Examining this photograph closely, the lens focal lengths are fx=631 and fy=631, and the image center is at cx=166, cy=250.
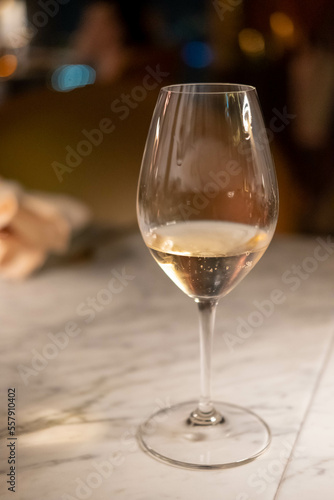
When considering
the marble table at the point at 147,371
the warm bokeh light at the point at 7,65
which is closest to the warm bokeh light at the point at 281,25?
the marble table at the point at 147,371

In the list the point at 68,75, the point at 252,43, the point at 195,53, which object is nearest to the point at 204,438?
the point at 252,43

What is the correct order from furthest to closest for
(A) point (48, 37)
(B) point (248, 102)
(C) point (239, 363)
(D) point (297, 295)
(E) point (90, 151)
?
1. (A) point (48, 37)
2. (E) point (90, 151)
3. (D) point (297, 295)
4. (C) point (239, 363)
5. (B) point (248, 102)

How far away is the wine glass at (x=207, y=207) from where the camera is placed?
510mm

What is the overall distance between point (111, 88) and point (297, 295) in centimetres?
84

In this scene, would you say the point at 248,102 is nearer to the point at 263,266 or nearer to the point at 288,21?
the point at 263,266

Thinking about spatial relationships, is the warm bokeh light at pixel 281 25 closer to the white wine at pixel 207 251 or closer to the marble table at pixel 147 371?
the marble table at pixel 147 371

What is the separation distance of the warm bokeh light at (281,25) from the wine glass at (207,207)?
2.49 meters

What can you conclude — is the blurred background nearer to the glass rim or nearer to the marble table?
the marble table

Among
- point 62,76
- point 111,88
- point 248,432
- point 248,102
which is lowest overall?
point 248,432

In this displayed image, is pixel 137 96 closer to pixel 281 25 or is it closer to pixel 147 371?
pixel 147 371

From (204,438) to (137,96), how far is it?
3.33 feet

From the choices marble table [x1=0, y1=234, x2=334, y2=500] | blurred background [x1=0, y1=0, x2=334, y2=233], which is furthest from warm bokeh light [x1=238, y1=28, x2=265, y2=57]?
marble table [x1=0, y1=234, x2=334, y2=500]

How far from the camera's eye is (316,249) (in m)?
1.01

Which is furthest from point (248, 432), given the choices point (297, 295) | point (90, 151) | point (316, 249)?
point (90, 151)
